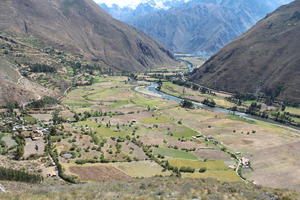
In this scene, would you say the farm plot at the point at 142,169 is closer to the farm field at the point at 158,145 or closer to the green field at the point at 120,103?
the farm field at the point at 158,145

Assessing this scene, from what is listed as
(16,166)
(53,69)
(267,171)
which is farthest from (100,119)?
(53,69)

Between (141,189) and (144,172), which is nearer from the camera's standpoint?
(141,189)

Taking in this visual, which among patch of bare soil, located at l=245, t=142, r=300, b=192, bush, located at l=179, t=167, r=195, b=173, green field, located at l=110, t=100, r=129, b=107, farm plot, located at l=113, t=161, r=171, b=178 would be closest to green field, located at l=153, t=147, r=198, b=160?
farm plot, located at l=113, t=161, r=171, b=178

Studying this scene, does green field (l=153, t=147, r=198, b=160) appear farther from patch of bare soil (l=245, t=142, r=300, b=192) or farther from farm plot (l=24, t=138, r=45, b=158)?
farm plot (l=24, t=138, r=45, b=158)

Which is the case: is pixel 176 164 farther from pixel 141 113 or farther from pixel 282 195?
pixel 141 113

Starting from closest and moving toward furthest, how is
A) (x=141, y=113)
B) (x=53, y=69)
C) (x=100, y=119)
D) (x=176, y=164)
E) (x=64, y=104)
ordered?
1. (x=176, y=164)
2. (x=100, y=119)
3. (x=141, y=113)
4. (x=64, y=104)
5. (x=53, y=69)

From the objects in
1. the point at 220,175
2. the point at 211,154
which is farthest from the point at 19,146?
the point at 211,154

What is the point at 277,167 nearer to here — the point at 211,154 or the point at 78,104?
the point at 211,154
